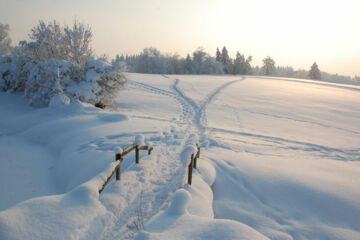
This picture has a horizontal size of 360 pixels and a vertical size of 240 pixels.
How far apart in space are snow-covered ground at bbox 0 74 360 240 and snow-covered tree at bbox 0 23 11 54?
32094 mm

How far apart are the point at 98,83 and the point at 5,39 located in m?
38.2

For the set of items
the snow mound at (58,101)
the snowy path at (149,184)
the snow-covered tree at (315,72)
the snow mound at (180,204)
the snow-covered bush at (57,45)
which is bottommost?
the snowy path at (149,184)

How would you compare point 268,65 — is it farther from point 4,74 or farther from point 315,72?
point 4,74

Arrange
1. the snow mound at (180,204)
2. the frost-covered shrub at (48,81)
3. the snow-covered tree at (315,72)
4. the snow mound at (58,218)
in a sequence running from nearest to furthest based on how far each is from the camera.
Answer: the snow mound at (58,218)
the snow mound at (180,204)
the frost-covered shrub at (48,81)
the snow-covered tree at (315,72)

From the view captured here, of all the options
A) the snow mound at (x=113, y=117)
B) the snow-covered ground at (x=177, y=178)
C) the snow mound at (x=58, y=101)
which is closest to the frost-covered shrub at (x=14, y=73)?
the snow-covered ground at (x=177, y=178)

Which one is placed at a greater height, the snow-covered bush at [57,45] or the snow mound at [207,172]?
the snow-covered bush at [57,45]

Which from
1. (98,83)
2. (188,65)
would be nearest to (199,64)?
(188,65)

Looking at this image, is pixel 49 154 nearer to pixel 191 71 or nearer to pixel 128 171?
pixel 128 171

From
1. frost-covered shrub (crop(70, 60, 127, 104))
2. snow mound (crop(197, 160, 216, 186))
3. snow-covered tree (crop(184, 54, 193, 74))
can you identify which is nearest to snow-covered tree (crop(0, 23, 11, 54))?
frost-covered shrub (crop(70, 60, 127, 104))

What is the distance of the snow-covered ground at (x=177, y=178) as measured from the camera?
2594mm

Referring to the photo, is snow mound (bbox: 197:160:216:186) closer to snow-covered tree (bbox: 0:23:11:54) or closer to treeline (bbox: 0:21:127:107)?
treeline (bbox: 0:21:127:107)

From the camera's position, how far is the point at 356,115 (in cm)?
1256

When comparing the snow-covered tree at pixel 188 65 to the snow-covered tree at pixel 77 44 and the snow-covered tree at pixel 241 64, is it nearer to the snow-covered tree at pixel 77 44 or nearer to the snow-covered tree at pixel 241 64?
the snow-covered tree at pixel 241 64

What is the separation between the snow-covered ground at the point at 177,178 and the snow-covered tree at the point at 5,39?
105 ft
